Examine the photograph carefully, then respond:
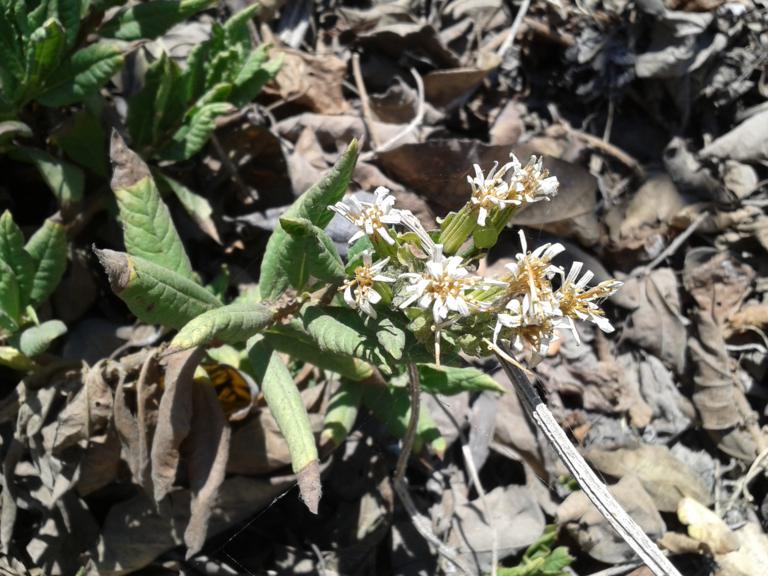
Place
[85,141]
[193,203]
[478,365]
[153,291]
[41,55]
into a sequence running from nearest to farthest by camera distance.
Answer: [153,291] → [41,55] → [85,141] → [193,203] → [478,365]

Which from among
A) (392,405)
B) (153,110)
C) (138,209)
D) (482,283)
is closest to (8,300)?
(138,209)

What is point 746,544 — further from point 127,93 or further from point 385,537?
point 127,93

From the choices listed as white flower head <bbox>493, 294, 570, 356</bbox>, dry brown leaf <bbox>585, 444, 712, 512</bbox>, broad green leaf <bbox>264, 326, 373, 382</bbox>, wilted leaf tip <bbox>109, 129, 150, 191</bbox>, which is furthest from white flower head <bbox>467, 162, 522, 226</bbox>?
dry brown leaf <bbox>585, 444, 712, 512</bbox>

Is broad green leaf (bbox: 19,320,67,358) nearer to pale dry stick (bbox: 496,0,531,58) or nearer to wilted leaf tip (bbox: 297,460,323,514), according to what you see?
wilted leaf tip (bbox: 297,460,323,514)

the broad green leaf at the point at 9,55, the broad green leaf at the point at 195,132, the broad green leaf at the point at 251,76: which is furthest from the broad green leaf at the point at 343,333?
the broad green leaf at the point at 9,55

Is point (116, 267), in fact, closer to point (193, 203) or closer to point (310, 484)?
point (310, 484)

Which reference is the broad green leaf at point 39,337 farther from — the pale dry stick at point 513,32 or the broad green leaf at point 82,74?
the pale dry stick at point 513,32

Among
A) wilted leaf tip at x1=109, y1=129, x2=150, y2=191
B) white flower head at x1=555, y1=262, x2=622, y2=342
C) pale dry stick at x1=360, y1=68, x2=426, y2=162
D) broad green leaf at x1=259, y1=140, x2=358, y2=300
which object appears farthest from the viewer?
pale dry stick at x1=360, y1=68, x2=426, y2=162
